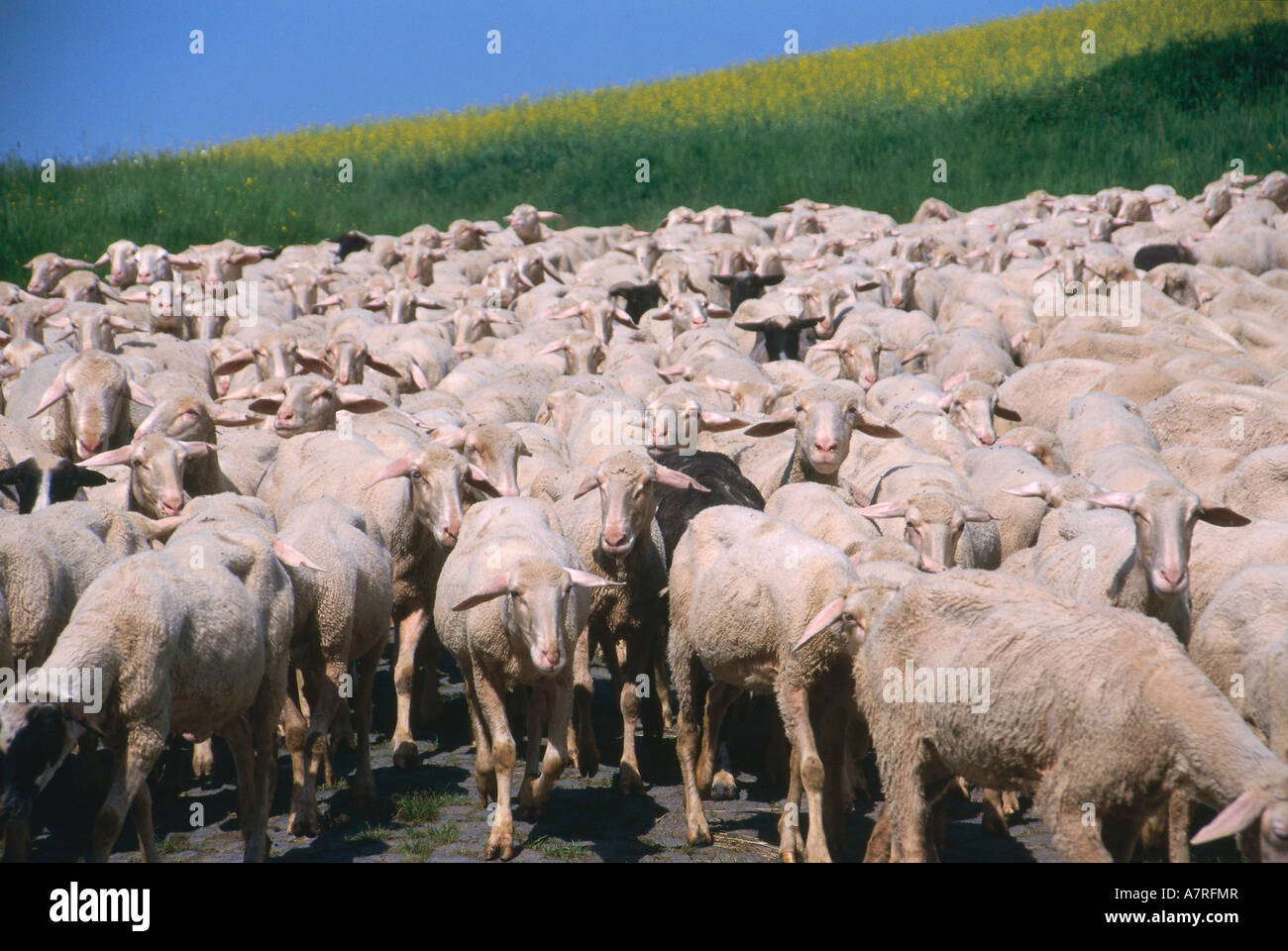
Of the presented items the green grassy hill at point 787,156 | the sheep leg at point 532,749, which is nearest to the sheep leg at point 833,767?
the sheep leg at point 532,749

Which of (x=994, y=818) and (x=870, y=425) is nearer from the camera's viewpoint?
(x=994, y=818)

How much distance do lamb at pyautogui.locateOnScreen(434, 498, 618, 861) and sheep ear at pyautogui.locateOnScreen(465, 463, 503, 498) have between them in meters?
0.75

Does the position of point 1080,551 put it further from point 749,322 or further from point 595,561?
point 749,322

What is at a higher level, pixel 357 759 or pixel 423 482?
pixel 423 482

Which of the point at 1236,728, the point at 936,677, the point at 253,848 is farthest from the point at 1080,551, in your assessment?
the point at 253,848

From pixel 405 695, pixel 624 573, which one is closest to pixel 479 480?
pixel 624 573

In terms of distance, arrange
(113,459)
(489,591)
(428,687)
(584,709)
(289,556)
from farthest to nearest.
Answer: (428,687)
(113,459)
(584,709)
(289,556)
(489,591)

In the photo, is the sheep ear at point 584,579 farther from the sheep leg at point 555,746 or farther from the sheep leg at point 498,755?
the sheep leg at point 498,755

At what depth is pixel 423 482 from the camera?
8.09 m

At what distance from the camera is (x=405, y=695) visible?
7824mm

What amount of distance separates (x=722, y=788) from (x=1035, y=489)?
2320 mm

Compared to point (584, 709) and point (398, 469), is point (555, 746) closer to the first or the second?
point (584, 709)

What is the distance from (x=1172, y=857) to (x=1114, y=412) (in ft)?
19.6

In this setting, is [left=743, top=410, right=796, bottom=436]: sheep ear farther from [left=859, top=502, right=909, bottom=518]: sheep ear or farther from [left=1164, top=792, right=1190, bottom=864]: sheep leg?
[left=1164, top=792, right=1190, bottom=864]: sheep leg
